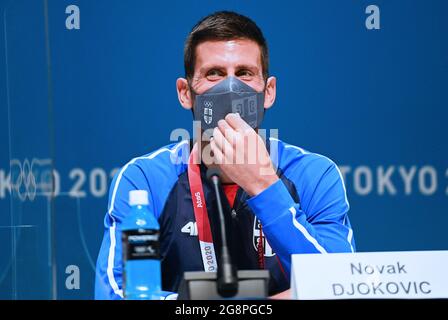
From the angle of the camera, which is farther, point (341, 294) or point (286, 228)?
point (286, 228)

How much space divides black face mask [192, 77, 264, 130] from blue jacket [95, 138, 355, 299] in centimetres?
18

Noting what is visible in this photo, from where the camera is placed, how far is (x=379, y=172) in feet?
9.97

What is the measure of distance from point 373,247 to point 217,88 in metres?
0.83

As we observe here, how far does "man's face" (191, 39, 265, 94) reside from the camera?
2.79 m

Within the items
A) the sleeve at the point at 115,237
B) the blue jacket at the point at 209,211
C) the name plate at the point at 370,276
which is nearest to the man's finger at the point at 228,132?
the blue jacket at the point at 209,211

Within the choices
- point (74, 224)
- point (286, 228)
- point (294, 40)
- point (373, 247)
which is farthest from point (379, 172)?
point (74, 224)

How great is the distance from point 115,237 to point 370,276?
0.85 meters

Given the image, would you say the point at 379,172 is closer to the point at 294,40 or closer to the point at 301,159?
the point at 301,159

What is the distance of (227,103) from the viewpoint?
264 centimetres

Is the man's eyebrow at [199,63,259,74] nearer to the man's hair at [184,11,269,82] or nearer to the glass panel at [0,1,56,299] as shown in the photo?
the man's hair at [184,11,269,82]

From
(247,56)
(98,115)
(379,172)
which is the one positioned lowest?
(379,172)

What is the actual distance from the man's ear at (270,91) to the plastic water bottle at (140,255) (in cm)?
98

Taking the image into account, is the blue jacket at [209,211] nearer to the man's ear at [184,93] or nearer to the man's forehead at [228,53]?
the man's ear at [184,93]

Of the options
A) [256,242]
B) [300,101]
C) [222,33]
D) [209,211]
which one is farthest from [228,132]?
[300,101]
